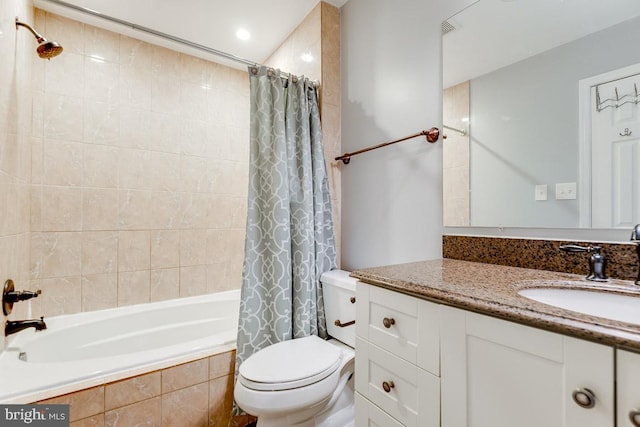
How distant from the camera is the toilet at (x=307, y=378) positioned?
3.76 feet

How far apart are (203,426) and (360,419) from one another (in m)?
0.88

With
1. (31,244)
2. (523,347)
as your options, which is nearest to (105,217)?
(31,244)

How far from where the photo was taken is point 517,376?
2.00 feet

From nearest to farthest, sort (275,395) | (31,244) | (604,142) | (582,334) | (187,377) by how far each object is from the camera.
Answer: (582,334)
(604,142)
(275,395)
(187,377)
(31,244)

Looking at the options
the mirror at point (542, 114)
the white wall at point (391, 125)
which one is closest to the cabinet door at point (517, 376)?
the mirror at point (542, 114)

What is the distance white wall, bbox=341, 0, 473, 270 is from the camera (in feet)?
4.65

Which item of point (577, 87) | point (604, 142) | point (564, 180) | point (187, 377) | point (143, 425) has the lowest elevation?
point (143, 425)

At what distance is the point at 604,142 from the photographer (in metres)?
0.91

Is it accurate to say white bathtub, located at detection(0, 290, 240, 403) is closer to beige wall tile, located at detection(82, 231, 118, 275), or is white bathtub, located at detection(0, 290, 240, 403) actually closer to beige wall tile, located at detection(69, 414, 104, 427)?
beige wall tile, located at detection(69, 414, 104, 427)

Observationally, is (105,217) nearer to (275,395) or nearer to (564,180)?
(275,395)

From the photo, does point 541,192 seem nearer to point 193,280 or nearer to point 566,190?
point 566,190

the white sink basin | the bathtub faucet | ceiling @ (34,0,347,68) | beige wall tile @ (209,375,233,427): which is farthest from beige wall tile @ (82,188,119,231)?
the white sink basin

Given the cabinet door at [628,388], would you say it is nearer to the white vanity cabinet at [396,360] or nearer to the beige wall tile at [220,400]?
the white vanity cabinet at [396,360]

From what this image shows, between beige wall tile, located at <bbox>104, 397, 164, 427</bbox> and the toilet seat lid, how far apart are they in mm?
445
